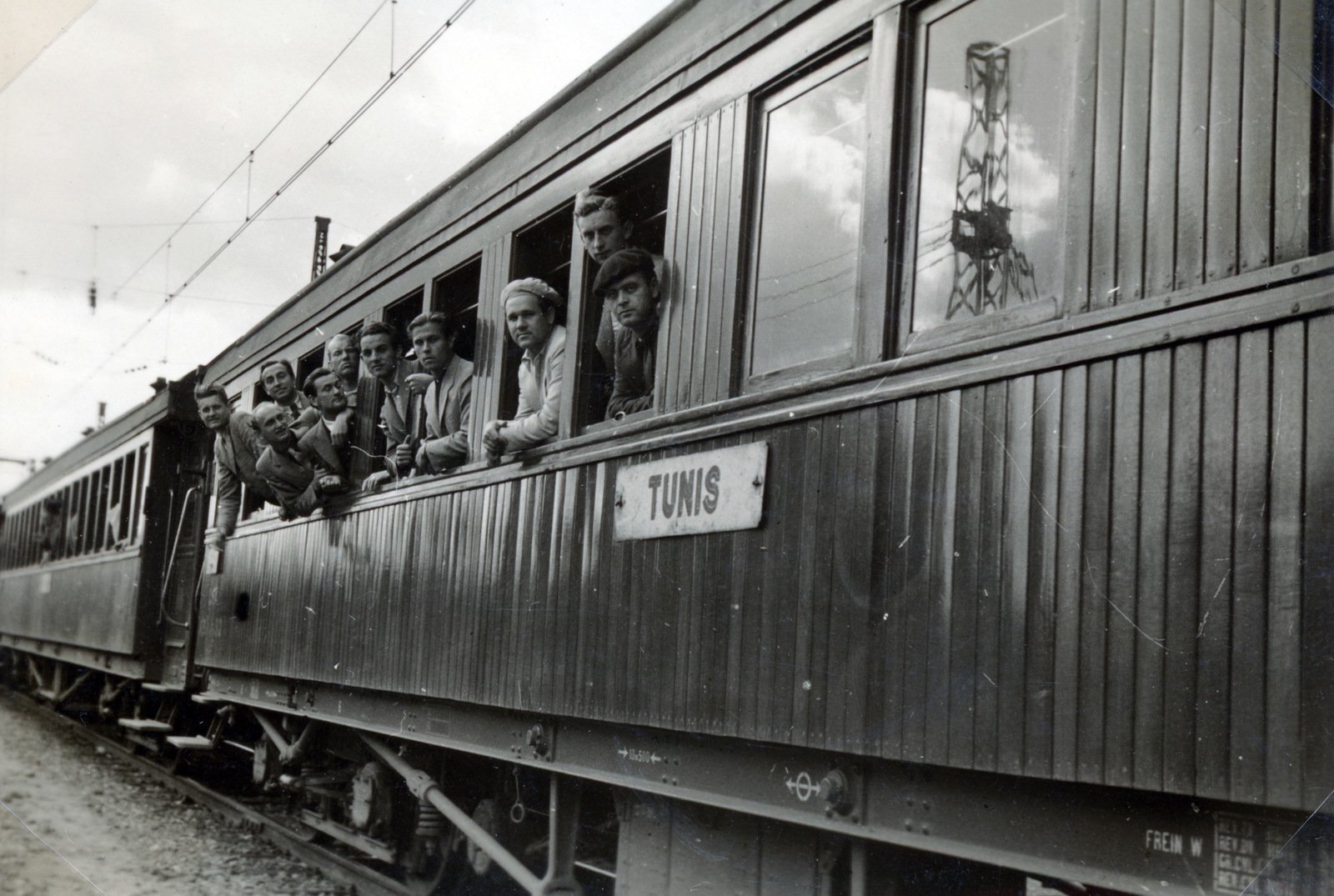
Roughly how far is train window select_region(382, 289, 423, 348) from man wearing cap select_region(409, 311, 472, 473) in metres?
0.61

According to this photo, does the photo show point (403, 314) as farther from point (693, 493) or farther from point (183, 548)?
point (183, 548)

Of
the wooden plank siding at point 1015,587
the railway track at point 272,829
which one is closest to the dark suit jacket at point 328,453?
the railway track at point 272,829

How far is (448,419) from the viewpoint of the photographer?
232 inches

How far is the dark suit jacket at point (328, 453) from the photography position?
23.5ft

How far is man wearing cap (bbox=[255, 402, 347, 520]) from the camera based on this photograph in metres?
7.33

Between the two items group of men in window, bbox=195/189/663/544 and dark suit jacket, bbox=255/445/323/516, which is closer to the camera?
group of men in window, bbox=195/189/663/544

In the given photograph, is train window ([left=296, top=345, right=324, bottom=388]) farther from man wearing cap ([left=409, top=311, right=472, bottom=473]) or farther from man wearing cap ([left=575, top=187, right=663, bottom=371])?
man wearing cap ([left=575, top=187, right=663, bottom=371])

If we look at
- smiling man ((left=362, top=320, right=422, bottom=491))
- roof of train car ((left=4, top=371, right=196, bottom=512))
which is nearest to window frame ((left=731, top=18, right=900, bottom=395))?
smiling man ((left=362, top=320, right=422, bottom=491))

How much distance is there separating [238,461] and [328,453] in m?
1.39

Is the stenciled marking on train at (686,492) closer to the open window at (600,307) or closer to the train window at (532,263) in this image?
the open window at (600,307)

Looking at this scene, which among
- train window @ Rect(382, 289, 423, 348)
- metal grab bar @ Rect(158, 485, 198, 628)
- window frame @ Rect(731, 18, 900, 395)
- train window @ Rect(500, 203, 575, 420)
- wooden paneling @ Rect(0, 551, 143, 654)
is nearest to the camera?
window frame @ Rect(731, 18, 900, 395)

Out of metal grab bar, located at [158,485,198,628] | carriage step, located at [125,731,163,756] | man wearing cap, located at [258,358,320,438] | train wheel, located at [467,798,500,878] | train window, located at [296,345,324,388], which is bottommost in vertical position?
carriage step, located at [125,731,163,756]

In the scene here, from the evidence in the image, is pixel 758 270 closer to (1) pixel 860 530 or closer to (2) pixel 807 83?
(2) pixel 807 83

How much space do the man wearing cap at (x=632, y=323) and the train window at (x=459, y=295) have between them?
1706 mm
